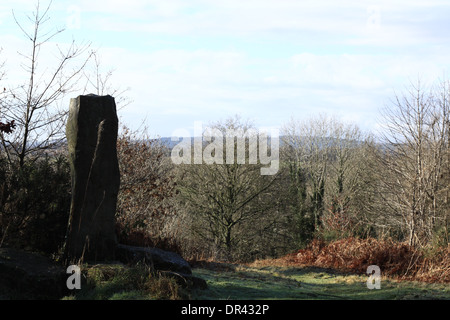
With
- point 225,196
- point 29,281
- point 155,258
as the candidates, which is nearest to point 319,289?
point 155,258

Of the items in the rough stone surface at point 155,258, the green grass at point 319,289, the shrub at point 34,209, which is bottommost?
the green grass at point 319,289

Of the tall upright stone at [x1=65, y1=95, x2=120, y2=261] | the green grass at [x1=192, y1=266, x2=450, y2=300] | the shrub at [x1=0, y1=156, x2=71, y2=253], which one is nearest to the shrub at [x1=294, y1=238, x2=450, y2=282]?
the green grass at [x1=192, y1=266, x2=450, y2=300]

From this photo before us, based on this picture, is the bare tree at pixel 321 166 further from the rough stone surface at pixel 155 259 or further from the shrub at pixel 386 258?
the rough stone surface at pixel 155 259

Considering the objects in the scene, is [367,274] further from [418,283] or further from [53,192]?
[53,192]

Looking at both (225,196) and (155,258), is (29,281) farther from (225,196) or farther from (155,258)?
(225,196)

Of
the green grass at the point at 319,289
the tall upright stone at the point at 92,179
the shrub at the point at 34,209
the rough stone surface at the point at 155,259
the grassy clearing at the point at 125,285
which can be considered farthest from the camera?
the shrub at the point at 34,209

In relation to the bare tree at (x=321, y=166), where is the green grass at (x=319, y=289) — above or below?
below

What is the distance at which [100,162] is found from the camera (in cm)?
755

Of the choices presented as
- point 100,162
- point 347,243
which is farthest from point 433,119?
point 100,162

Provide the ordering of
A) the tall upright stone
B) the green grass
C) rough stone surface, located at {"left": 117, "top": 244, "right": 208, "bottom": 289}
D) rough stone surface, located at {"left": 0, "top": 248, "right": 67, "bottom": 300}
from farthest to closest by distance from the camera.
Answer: rough stone surface, located at {"left": 117, "top": 244, "right": 208, "bottom": 289} < the tall upright stone < the green grass < rough stone surface, located at {"left": 0, "top": 248, "right": 67, "bottom": 300}

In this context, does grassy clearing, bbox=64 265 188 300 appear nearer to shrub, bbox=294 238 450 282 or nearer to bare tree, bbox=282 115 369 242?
shrub, bbox=294 238 450 282

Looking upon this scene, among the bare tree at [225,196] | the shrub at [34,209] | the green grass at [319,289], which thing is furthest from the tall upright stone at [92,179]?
the bare tree at [225,196]

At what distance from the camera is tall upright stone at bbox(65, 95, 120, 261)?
24.3ft

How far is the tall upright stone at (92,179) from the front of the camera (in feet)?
24.3
